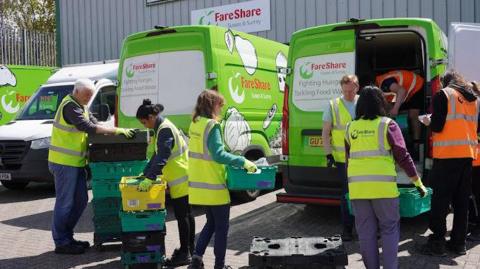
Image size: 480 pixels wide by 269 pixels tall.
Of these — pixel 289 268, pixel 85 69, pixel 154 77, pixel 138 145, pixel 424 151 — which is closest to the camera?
pixel 289 268

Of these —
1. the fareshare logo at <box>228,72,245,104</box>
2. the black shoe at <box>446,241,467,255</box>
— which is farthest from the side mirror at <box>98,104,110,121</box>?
the black shoe at <box>446,241,467,255</box>

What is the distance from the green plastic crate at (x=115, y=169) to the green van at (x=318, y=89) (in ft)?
5.85

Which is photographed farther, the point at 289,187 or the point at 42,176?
the point at 42,176

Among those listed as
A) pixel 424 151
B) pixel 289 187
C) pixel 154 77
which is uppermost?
pixel 154 77

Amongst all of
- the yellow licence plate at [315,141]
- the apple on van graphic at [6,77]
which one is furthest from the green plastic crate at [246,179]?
the apple on van graphic at [6,77]

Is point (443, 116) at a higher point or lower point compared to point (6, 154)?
higher

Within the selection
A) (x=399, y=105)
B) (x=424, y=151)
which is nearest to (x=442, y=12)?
(x=399, y=105)

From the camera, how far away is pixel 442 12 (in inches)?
488

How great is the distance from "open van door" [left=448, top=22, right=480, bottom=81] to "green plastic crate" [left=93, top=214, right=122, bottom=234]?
4415 mm

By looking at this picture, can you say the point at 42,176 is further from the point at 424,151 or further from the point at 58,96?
the point at 424,151

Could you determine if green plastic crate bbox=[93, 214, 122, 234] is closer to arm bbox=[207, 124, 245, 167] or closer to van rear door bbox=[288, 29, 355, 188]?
arm bbox=[207, 124, 245, 167]

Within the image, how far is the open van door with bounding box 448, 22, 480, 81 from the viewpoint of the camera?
21.8ft

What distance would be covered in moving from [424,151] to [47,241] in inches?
174

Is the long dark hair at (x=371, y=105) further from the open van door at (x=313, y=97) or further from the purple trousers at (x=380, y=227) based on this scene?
the open van door at (x=313, y=97)
